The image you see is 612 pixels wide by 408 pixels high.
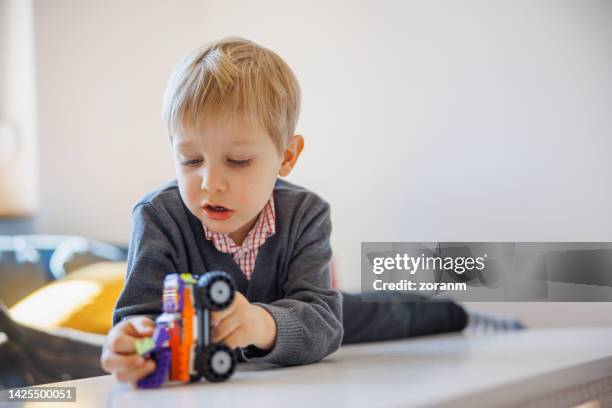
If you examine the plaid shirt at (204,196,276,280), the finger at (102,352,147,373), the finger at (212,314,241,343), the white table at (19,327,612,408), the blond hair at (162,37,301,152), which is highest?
the blond hair at (162,37,301,152)

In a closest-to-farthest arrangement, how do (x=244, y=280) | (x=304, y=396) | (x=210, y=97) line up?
(x=304, y=396), (x=210, y=97), (x=244, y=280)

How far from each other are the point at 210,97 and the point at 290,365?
356 mm

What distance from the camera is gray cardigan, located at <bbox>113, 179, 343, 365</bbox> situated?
0.91 metres

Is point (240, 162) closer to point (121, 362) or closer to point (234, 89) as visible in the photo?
point (234, 89)

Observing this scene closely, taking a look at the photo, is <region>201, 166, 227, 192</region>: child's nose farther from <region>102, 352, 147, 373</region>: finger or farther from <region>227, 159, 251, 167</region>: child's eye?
<region>102, 352, 147, 373</region>: finger

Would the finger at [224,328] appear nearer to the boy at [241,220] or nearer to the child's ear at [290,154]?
the boy at [241,220]

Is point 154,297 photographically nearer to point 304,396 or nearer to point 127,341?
point 127,341

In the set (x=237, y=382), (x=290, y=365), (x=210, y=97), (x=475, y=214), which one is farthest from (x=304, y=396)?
(x=475, y=214)

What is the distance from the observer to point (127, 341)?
741 millimetres

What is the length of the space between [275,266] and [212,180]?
21cm

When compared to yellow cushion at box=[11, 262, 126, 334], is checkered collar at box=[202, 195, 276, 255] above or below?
above

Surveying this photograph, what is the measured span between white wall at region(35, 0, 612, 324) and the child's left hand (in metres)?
0.87

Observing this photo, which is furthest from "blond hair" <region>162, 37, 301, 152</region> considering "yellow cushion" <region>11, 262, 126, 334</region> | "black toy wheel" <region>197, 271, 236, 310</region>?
"yellow cushion" <region>11, 262, 126, 334</region>

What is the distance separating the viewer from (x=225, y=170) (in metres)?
0.89
